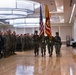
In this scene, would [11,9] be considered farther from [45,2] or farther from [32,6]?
[45,2]

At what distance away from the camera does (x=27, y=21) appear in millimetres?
29250

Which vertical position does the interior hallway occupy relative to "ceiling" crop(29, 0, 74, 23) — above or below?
below

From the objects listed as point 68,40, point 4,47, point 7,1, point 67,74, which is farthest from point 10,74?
point 68,40

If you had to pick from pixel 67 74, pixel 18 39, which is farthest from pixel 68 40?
pixel 67 74

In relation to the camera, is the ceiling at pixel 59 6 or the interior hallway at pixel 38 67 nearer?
the interior hallway at pixel 38 67

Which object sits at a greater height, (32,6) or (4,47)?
(32,6)

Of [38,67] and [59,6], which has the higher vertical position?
[59,6]

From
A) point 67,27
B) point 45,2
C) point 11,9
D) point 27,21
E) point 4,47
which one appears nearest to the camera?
point 4,47

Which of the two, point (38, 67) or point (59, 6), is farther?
point (59, 6)

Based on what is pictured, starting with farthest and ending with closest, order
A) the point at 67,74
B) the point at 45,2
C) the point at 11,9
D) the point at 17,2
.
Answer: the point at 11,9
the point at 17,2
the point at 45,2
the point at 67,74

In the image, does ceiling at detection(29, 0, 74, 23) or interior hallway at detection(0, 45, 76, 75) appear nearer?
interior hallway at detection(0, 45, 76, 75)

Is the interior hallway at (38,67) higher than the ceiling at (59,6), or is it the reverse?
the ceiling at (59,6)

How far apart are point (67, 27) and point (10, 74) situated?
26.0 meters

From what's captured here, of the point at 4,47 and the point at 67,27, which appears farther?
the point at 67,27
